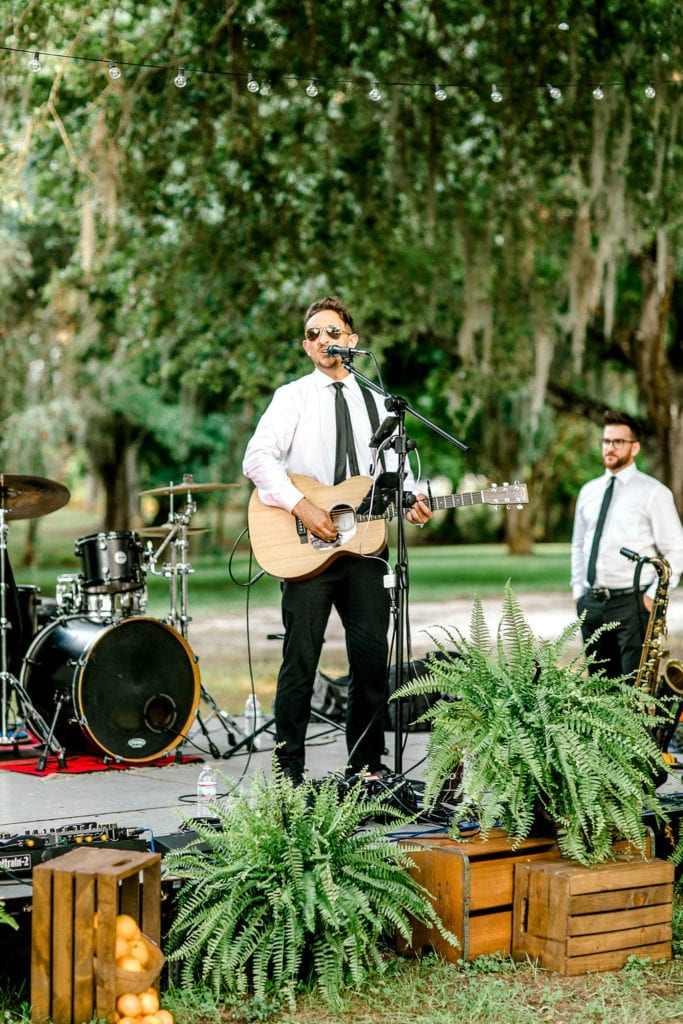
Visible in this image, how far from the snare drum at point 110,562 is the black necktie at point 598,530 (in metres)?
2.45

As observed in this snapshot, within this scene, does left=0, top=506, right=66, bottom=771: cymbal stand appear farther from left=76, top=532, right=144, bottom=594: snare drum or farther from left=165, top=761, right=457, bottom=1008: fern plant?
left=165, top=761, right=457, bottom=1008: fern plant

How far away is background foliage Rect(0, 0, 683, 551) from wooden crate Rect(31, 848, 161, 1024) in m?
5.81

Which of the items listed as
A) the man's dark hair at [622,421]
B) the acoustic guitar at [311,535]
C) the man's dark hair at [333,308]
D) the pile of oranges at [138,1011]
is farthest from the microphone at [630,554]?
the pile of oranges at [138,1011]

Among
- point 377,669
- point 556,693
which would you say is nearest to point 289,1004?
point 556,693

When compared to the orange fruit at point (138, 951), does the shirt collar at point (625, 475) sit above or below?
above

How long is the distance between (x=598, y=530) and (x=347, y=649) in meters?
1.91

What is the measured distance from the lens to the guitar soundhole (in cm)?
464

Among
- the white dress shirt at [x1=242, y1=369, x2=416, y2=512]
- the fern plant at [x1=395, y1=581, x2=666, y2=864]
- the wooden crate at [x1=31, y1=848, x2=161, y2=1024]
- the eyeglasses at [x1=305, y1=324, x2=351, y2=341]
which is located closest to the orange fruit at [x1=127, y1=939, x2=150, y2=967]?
the wooden crate at [x1=31, y1=848, x2=161, y2=1024]

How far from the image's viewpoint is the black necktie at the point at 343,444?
15.9ft

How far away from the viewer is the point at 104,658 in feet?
20.3

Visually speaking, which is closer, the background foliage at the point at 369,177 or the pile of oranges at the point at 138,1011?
the pile of oranges at the point at 138,1011

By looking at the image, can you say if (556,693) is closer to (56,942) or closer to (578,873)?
(578,873)

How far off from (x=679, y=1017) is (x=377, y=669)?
1.85 meters

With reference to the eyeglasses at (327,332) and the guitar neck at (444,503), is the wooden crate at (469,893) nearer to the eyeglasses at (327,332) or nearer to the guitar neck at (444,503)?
the guitar neck at (444,503)
